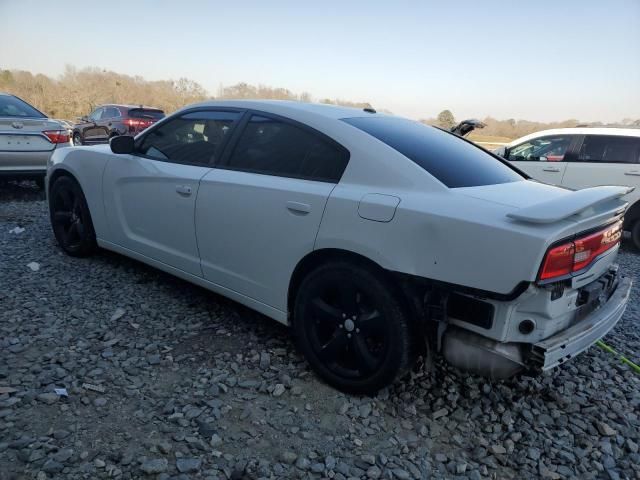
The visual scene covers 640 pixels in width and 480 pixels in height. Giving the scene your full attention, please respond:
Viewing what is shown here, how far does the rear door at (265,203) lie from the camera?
2.50 meters

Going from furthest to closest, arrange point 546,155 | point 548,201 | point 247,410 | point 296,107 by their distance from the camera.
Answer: point 546,155 < point 296,107 < point 247,410 < point 548,201

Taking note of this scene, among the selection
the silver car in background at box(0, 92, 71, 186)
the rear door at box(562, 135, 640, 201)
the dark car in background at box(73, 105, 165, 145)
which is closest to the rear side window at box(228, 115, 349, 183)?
the silver car in background at box(0, 92, 71, 186)

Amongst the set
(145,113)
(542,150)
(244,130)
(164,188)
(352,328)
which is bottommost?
(352,328)

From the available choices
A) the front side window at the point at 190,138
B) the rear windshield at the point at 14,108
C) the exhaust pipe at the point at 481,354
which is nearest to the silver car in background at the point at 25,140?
the rear windshield at the point at 14,108

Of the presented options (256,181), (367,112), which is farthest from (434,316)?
(367,112)

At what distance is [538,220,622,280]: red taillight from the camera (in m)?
1.85

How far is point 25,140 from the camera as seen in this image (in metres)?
6.26

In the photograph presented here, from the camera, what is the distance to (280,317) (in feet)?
8.86

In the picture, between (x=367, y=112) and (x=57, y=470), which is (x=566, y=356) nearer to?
(x=367, y=112)

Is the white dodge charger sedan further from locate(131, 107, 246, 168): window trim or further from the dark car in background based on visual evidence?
the dark car in background

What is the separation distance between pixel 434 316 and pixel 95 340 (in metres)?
2.08

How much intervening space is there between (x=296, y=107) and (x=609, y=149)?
566 cm

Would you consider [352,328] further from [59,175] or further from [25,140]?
[25,140]

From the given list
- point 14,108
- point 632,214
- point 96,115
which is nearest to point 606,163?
point 632,214
